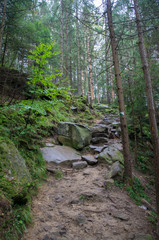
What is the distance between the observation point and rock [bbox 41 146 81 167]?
5371mm

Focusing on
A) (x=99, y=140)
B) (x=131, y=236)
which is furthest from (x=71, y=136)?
(x=131, y=236)

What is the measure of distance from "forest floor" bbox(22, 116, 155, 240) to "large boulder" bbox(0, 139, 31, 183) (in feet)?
2.67

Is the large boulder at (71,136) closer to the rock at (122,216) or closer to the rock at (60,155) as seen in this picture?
the rock at (60,155)

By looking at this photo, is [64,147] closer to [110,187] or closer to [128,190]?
[110,187]

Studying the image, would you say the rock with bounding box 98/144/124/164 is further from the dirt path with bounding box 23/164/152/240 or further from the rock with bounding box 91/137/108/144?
the rock with bounding box 91/137/108/144

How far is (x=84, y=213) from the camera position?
3.15 metres

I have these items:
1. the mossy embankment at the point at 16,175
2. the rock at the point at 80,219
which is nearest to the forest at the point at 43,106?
the mossy embankment at the point at 16,175

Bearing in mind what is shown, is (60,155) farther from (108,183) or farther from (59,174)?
(108,183)

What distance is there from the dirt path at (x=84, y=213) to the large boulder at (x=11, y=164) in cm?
83

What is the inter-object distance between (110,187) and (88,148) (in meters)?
3.08

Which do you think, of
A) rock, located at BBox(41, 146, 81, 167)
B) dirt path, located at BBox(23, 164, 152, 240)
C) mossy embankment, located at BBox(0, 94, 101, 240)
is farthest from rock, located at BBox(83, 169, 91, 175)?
mossy embankment, located at BBox(0, 94, 101, 240)

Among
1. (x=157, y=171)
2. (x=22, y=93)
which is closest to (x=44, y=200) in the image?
(x=157, y=171)

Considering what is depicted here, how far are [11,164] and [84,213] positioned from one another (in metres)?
2.02

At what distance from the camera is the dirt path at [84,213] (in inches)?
101
